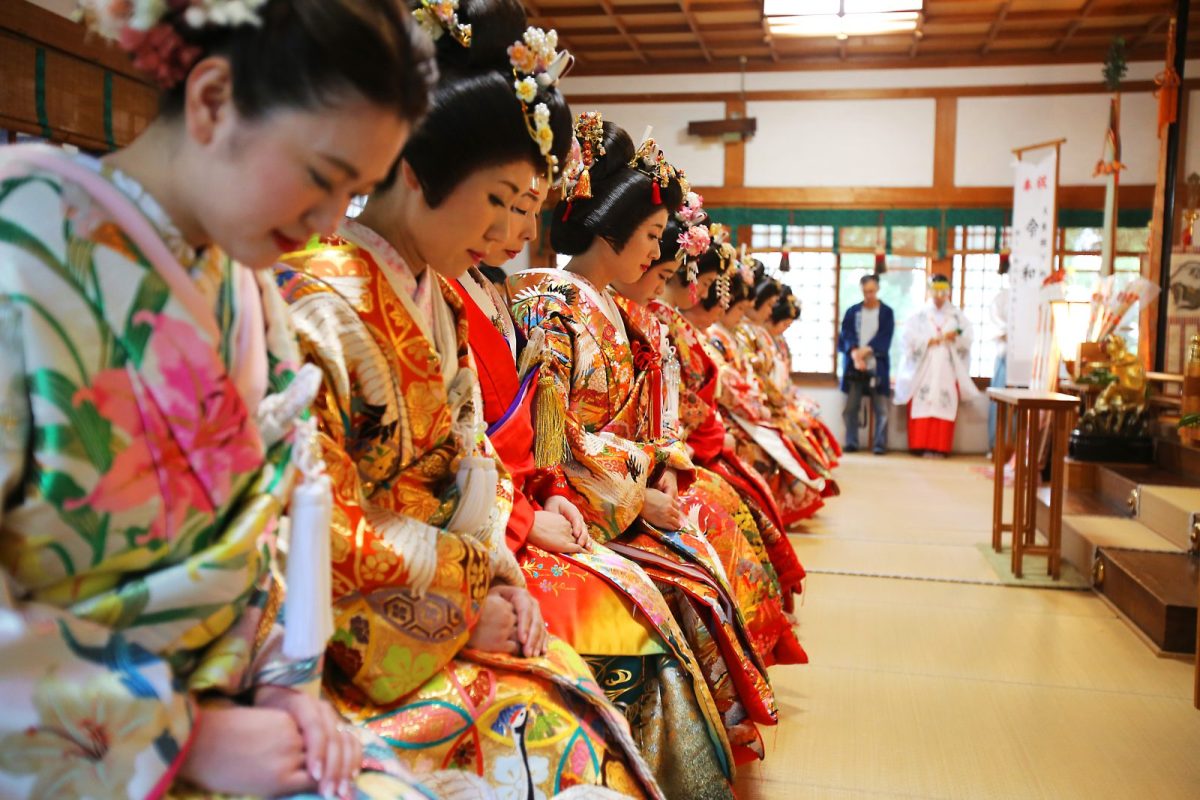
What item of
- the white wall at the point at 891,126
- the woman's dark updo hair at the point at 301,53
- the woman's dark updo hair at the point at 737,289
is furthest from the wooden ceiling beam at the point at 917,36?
the woman's dark updo hair at the point at 301,53

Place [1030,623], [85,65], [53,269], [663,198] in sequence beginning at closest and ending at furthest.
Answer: [53,269] → [663,198] → [85,65] → [1030,623]

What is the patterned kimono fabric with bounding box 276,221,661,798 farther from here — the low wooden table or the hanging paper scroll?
the hanging paper scroll

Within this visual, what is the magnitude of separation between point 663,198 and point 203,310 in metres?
1.86

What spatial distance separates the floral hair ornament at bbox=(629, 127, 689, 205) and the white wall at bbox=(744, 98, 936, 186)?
25.9 feet

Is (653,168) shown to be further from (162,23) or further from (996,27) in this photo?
(996,27)

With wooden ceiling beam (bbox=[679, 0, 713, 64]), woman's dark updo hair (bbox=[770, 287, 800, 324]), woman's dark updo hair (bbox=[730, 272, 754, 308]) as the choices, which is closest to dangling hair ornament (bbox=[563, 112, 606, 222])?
woman's dark updo hair (bbox=[730, 272, 754, 308])

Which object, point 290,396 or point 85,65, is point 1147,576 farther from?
point 85,65

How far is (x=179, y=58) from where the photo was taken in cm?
91

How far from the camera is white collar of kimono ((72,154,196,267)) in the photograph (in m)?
0.91

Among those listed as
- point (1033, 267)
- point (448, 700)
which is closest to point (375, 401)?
point (448, 700)

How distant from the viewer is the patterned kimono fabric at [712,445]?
139 inches

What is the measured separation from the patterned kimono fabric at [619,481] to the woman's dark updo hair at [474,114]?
2.17 ft

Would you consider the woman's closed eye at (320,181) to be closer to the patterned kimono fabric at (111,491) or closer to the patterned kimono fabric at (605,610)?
the patterned kimono fabric at (111,491)

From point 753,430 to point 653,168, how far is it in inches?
117
